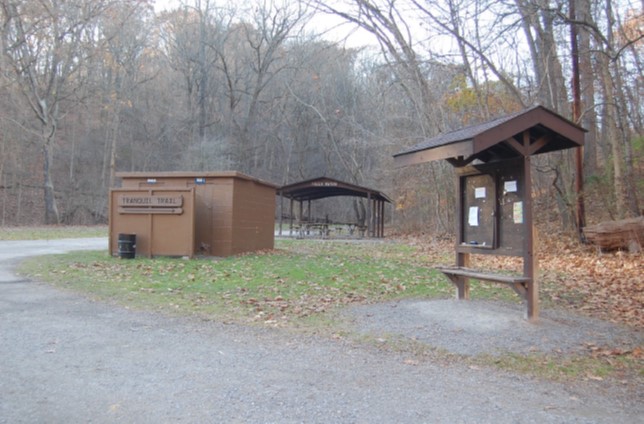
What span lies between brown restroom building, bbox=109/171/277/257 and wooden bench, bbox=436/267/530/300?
833 centimetres

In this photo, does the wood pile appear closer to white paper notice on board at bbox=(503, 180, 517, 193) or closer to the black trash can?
white paper notice on board at bbox=(503, 180, 517, 193)

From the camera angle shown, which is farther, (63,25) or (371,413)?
(63,25)

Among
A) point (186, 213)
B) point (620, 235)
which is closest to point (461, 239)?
point (186, 213)

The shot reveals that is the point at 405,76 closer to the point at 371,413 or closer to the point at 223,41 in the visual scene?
the point at 371,413

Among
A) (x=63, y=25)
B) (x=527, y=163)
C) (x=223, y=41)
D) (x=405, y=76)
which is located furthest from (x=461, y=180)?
(x=223, y=41)

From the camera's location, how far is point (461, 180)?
762cm

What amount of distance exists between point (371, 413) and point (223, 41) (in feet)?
129

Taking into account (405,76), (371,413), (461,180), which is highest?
(405,76)

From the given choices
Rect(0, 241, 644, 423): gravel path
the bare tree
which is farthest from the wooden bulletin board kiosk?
the bare tree

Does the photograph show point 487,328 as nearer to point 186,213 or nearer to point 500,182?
point 500,182

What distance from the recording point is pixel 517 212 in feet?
21.6

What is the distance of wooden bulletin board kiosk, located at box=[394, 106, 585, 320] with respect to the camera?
624cm

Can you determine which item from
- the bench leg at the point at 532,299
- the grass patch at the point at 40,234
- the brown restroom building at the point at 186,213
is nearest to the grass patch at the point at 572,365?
the bench leg at the point at 532,299

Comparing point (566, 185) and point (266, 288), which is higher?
point (566, 185)
